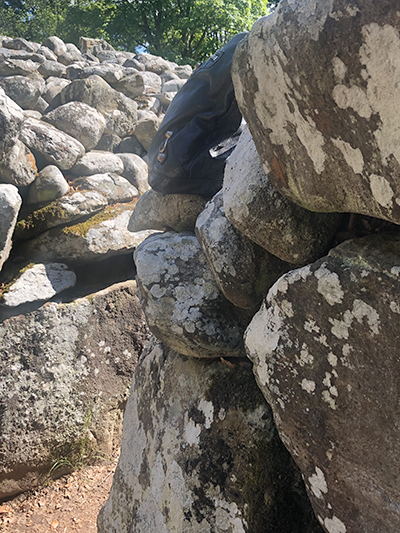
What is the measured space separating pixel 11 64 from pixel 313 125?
5283 millimetres

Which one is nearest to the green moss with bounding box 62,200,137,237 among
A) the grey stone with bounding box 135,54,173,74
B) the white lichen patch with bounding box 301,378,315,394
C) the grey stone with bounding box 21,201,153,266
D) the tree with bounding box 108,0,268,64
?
the grey stone with bounding box 21,201,153,266

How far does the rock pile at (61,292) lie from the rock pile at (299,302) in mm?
1513

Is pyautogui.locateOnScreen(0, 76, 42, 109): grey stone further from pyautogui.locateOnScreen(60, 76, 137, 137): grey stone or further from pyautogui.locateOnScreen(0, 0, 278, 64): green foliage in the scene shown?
pyautogui.locateOnScreen(0, 0, 278, 64): green foliage

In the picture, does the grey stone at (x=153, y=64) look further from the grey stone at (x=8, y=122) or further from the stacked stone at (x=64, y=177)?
the grey stone at (x=8, y=122)

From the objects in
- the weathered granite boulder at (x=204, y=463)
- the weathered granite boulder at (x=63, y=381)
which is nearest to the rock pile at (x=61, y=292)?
the weathered granite boulder at (x=63, y=381)

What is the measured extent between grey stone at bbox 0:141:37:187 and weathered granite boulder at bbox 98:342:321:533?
2.15m

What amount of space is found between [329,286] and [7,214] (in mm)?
2755

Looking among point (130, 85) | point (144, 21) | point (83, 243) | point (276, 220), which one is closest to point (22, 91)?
point (130, 85)

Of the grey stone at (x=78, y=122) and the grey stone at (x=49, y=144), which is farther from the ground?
the grey stone at (x=78, y=122)

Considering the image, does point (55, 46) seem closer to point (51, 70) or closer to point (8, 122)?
point (51, 70)

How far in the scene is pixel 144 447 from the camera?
1.89 meters

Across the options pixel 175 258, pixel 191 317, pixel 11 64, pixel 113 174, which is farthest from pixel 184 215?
pixel 11 64

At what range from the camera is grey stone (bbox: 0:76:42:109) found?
4395mm

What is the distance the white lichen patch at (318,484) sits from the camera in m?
1.13
